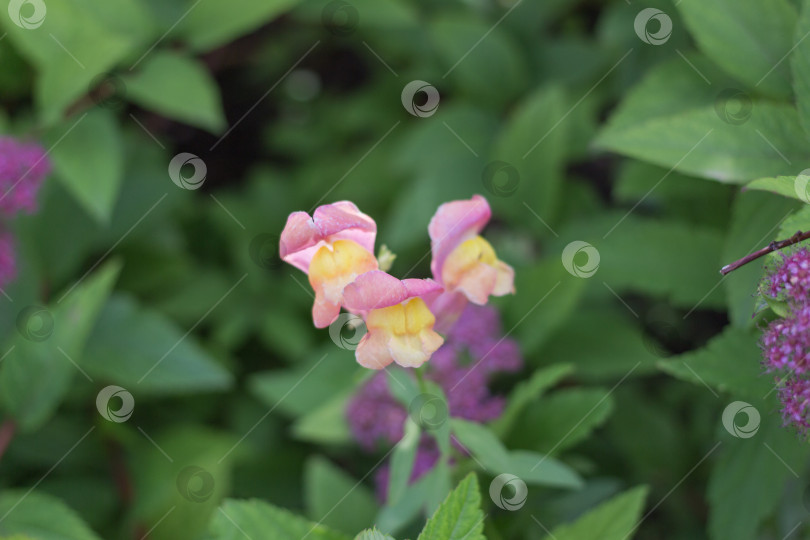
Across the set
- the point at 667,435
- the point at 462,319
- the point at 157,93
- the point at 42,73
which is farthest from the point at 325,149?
the point at 667,435

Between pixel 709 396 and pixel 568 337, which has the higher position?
pixel 568 337

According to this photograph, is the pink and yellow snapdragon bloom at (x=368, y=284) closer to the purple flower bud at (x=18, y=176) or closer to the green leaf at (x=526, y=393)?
the green leaf at (x=526, y=393)

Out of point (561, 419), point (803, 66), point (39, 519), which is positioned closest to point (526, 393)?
point (561, 419)

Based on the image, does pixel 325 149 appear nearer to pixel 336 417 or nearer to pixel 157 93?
pixel 157 93

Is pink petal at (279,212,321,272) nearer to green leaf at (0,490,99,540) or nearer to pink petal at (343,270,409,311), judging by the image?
pink petal at (343,270,409,311)

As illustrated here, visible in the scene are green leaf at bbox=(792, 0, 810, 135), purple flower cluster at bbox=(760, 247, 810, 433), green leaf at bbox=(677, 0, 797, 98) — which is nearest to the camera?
purple flower cluster at bbox=(760, 247, 810, 433)

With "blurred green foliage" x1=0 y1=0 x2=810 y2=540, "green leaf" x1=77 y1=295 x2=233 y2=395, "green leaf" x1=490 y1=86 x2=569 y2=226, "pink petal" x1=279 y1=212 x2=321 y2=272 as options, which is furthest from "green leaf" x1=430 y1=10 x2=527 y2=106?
"pink petal" x1=279 y1=212 x2=321 y2=272
